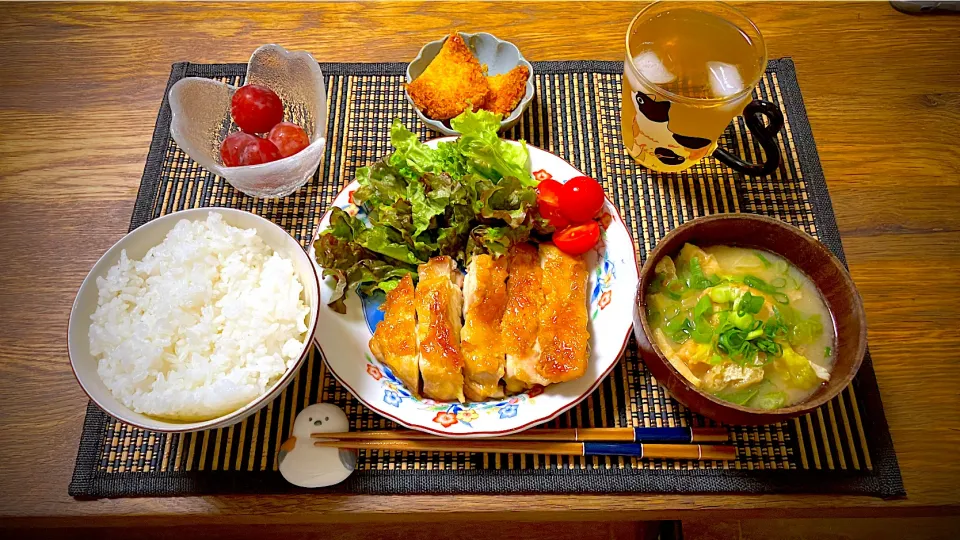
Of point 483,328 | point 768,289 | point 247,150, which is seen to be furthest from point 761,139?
point 247,150

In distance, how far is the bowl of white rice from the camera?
1460mm

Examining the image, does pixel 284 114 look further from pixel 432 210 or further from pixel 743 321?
pixel 743 321

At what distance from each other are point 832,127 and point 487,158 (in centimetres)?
129

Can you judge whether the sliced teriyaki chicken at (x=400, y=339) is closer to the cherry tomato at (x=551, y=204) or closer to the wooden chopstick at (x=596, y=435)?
the wooden chopstick at (x=596, y=435)

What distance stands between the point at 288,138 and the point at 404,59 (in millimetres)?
643

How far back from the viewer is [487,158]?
184cm

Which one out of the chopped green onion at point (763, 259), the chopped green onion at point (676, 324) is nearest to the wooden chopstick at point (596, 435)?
the chopped green onion at point (676, 324)

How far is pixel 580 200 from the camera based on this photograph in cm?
176

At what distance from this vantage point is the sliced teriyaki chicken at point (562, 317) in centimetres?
155

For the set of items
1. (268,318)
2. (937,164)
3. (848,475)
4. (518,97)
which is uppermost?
(518,97)

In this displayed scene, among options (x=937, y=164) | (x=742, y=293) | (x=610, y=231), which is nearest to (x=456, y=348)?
(x=610, y=231)

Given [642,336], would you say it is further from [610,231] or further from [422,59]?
[422,59]

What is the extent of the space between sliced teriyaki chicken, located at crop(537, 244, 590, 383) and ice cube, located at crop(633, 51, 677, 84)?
58 cm

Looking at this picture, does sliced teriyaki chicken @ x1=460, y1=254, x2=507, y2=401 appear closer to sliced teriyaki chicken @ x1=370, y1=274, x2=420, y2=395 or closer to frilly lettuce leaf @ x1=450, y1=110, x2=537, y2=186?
sliced teriyaki chicken @ x1=370, y1=274, x2=420, y2=395
